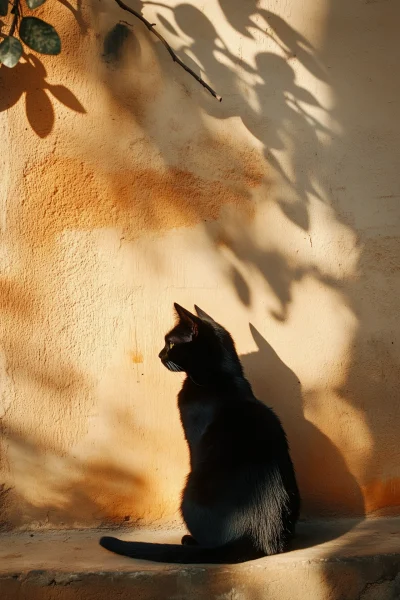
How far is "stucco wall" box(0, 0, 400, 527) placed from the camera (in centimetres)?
364

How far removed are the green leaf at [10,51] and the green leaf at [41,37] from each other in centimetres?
5

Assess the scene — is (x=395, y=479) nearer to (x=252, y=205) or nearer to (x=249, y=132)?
(x=252, y=205)

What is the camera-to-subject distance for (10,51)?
343 cm

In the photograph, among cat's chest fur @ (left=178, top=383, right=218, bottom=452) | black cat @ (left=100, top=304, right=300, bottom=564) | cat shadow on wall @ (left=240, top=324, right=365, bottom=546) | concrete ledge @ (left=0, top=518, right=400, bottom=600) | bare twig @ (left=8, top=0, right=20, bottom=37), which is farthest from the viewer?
cat shadow on wall @ (left=240, top=324, right=365, bottom=546)

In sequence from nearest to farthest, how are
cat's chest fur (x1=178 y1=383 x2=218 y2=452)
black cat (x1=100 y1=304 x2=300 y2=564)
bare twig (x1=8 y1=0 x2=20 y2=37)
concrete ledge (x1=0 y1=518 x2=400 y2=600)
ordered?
concrete ledge (x1=0 y1=518 x2=400 y2=600) < black cat (x1=100 y1=304 x2=300 y2=564) < cat's chest fur (x1=178 y1=383 x2=218 y2=452) < bare twig (x1=8 y1=0 x2=20 y2=37)

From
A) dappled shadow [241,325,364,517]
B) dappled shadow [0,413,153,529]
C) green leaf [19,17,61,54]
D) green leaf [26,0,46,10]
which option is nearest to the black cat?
dappled shadow [241,325,364,517]

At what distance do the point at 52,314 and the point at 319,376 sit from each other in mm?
1258

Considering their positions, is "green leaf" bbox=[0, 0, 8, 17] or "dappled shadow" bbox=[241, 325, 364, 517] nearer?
"green leaf" bbox=[0, 0, 8, 17]

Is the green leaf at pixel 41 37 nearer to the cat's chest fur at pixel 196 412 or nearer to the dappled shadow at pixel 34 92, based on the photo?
the dappled shadow at pixel 34 92

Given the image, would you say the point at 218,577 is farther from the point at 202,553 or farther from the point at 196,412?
the point at 196,412

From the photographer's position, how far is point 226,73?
3.73 meters

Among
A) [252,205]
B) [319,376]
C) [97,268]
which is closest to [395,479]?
[319,376]

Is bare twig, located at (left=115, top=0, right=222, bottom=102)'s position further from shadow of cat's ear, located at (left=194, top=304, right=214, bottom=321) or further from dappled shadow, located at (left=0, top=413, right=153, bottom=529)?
dappled shadow, located at (left=0, top=413, right=153, bottom=529)

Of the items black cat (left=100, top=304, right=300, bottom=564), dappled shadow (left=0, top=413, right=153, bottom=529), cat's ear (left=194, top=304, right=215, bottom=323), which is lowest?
dappled shadow (left=0, top=413, right=153, bottom=529)
